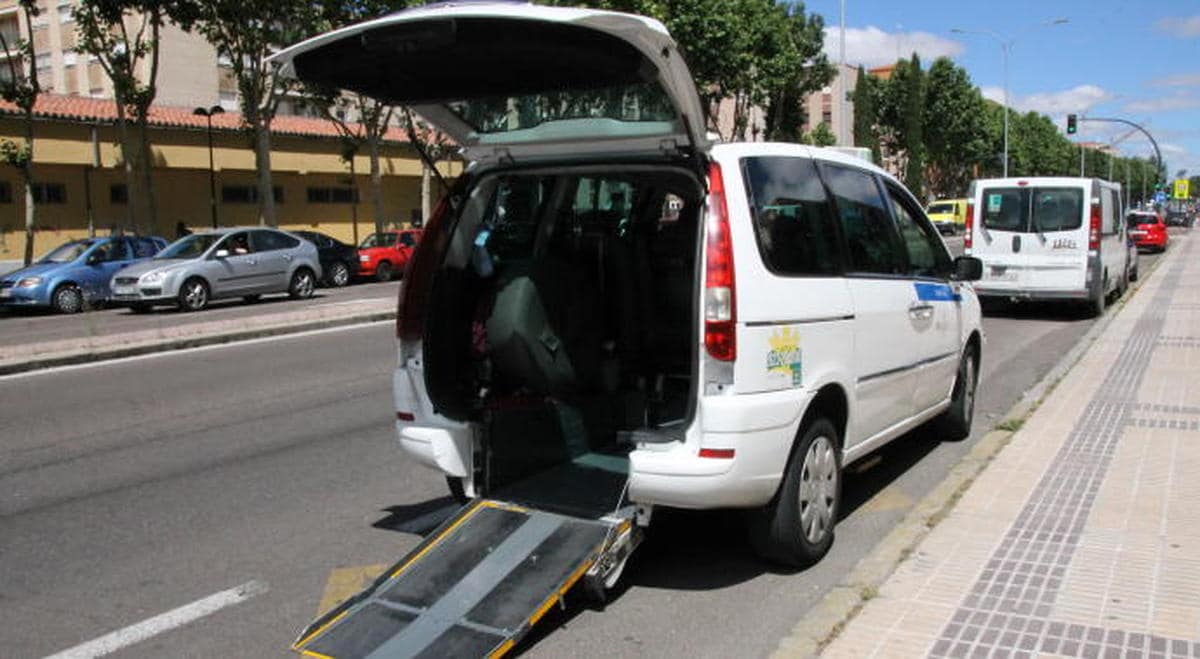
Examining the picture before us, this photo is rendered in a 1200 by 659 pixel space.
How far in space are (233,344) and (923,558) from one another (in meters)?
11.2

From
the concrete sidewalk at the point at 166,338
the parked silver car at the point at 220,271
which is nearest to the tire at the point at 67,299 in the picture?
the parked silver car at the point at 220,271

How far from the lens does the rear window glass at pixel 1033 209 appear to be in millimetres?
15562

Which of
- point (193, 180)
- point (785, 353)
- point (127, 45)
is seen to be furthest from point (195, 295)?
point (785, 353)

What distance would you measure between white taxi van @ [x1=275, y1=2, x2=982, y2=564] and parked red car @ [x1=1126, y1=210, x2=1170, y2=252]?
3748 centimetres

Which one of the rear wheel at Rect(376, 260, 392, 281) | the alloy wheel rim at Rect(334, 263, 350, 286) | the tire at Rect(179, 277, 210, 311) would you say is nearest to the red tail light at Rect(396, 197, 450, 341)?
the tire at Rect(179, 277, 210, 311)

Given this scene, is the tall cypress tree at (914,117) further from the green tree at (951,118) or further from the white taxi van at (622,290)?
the white taxi van at (622,290)

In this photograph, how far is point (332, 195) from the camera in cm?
4181

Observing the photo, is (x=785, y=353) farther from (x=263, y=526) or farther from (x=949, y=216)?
(x=949, y=216)

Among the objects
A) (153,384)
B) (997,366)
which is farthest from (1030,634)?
(153,384)

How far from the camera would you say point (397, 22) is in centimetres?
414

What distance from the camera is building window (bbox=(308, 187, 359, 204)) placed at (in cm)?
4091

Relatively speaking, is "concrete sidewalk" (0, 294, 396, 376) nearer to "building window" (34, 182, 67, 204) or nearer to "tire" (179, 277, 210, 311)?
"tire" (179, 277, 210, 311)

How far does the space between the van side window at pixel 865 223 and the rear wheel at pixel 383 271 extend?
25.1m

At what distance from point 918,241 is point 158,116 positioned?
115 feet
